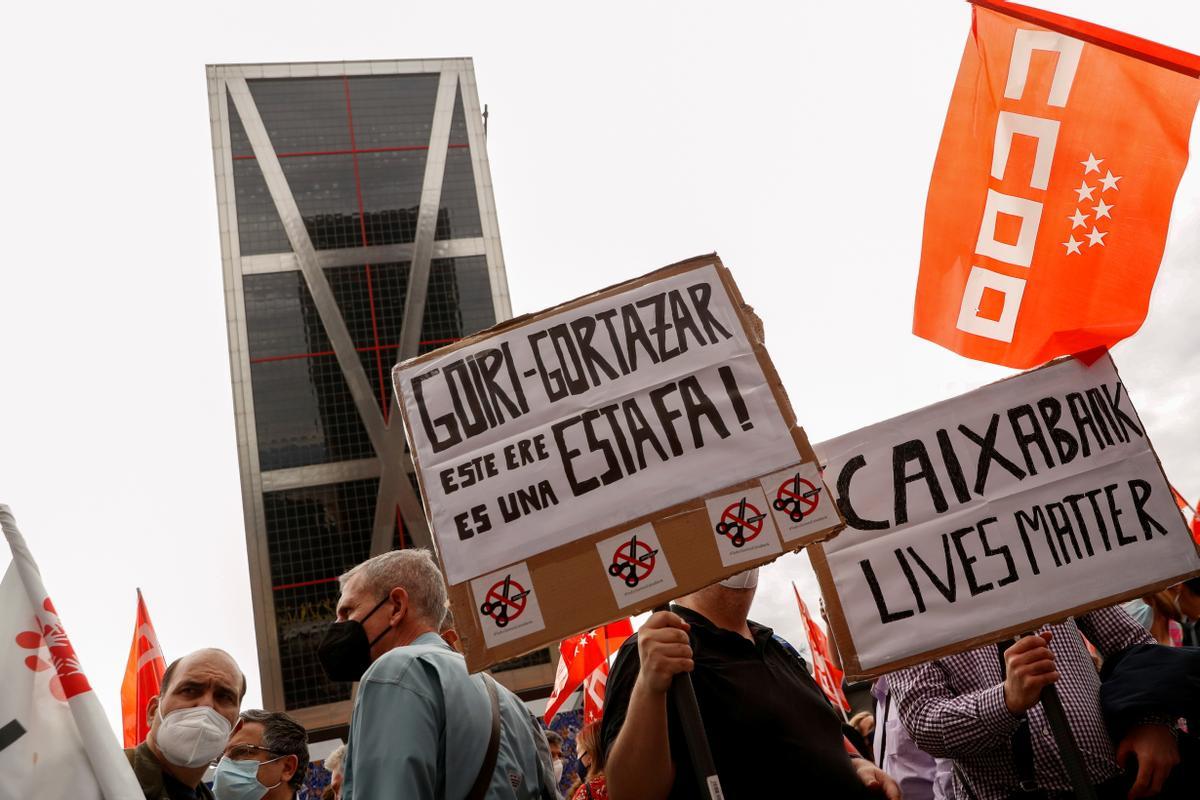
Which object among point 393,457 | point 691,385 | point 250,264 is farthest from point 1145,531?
point 250,264

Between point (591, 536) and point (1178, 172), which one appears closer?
point (591, 536)

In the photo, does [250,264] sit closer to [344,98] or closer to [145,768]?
[344,98]

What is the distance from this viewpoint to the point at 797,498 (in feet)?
9.00

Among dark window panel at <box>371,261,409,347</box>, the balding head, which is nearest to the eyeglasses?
the balding head

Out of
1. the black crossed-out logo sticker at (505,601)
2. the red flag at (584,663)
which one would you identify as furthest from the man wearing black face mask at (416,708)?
the red flag at (584,663)

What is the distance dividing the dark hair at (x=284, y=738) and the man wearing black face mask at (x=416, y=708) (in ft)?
6.09

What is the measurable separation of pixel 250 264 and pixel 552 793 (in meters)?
36.6

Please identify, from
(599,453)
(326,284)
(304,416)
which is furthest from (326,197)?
(599,453)

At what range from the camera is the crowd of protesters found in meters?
2.75

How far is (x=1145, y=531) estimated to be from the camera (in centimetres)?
308

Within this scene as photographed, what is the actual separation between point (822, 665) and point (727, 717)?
901 centimetres

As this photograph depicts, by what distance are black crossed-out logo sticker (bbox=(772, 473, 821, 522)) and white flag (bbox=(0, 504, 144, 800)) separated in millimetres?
1730

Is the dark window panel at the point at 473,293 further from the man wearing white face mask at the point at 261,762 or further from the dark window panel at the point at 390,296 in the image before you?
the man wearing white face mask at the point at 261,762

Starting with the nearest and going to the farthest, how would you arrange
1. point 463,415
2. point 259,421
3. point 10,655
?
point 10,655 < point 463,415 < point 259,421
